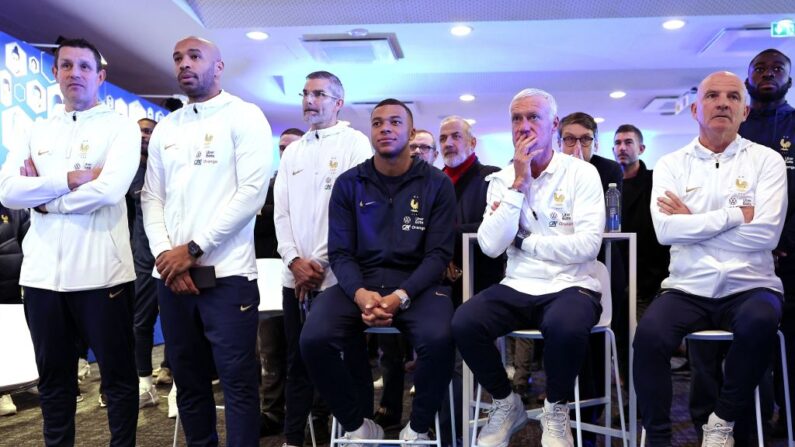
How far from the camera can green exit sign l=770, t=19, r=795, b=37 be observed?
6.04m

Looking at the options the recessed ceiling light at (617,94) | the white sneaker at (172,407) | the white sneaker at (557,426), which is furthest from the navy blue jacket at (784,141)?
the recessed ceiling light at (617,94)

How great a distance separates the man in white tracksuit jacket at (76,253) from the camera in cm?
254

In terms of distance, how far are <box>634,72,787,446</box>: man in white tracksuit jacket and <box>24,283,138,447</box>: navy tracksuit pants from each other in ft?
6.51

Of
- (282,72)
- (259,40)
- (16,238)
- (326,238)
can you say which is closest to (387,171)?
(326,238)

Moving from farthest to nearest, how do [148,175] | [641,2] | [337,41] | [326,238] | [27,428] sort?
[337,41] < [641,2] < [27,428] < [326,238] < [148,175]

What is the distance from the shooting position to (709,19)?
616cm

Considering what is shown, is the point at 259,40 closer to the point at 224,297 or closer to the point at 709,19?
the point at 709,19

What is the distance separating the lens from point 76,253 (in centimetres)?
256

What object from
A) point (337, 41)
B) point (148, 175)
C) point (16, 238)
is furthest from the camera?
point (337, 41)

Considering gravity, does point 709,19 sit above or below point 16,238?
above

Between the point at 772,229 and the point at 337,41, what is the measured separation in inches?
192

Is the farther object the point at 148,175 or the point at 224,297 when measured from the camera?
the point at 148,175

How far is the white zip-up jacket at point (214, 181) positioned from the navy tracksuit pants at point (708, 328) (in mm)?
1554

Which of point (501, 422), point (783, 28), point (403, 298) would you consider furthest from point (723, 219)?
point (783, 28)
